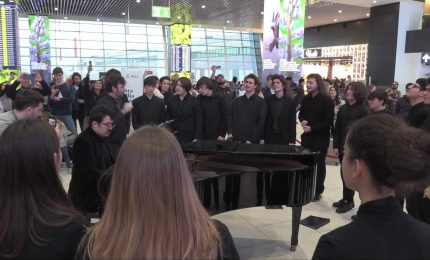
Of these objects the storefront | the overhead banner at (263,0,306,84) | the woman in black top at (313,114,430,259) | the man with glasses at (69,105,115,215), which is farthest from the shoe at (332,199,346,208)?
the storefront

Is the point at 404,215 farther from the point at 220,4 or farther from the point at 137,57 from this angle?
the point at 137,57

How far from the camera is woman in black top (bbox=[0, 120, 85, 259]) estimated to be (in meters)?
1.16

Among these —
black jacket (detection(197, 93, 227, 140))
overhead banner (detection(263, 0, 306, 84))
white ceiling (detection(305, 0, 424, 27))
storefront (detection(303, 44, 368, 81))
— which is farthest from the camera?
storefront (detection(303, 44, 368, 81))

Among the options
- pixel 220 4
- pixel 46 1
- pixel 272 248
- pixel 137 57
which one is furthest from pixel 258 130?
pixel 137 57

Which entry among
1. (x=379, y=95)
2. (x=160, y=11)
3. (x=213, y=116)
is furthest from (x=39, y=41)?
(x=379, y=95)

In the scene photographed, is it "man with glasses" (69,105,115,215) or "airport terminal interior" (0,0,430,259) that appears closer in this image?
"airport terminal interior" (0,0,430,259)

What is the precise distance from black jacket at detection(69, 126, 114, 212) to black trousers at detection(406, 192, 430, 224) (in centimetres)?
223

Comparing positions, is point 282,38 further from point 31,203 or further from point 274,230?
point 31,203

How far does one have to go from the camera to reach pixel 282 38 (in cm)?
902

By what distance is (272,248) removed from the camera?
357cm

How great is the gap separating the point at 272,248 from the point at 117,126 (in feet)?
6.54

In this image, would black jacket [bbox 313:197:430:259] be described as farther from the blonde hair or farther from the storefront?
the storefront

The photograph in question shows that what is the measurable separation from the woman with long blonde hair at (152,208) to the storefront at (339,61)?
17408mm

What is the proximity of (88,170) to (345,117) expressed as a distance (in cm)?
302
